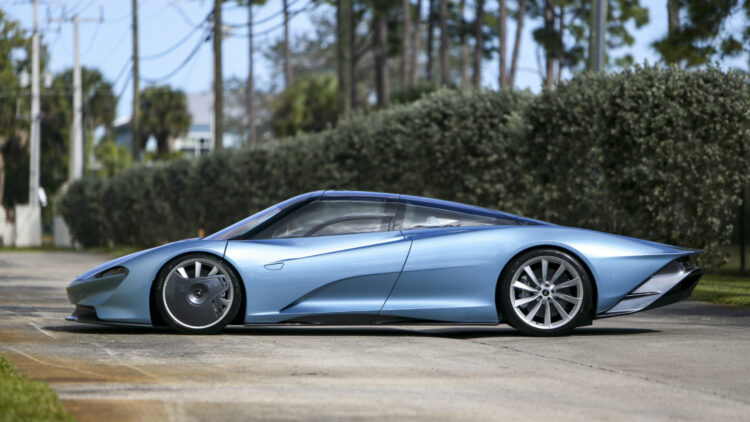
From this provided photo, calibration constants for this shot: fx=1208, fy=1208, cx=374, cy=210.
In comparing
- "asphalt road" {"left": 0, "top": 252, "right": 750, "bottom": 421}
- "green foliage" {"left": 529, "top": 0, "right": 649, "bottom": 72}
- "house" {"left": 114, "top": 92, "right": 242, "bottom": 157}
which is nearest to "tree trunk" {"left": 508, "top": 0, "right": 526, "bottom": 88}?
"green foliage" {"left": 529, "top": 0, "right": 649, "bottom": 72}

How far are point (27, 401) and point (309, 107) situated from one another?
55.1 meters

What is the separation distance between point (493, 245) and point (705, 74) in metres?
8.96

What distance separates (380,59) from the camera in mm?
54906

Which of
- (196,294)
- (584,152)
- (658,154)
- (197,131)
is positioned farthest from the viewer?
(197,131)

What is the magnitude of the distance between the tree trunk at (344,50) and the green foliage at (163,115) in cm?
4499

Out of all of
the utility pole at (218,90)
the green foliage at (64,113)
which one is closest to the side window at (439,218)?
the utility pole at (218,90)

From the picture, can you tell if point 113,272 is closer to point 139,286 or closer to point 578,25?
point 139,286

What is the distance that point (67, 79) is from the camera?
3324 inches

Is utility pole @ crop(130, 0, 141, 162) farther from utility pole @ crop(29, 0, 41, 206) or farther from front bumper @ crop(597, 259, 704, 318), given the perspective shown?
front bumper @ crop(597, 259, 704, 318)

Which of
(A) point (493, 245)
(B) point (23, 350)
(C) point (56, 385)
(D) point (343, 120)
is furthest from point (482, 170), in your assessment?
(C) point (56, 385)

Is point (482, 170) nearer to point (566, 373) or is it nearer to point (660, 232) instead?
point (660, 232)

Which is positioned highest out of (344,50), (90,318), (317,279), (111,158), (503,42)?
(503,42)

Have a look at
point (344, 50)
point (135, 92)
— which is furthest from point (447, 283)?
point (135, 92)

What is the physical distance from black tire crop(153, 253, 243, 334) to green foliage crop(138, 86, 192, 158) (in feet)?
213
